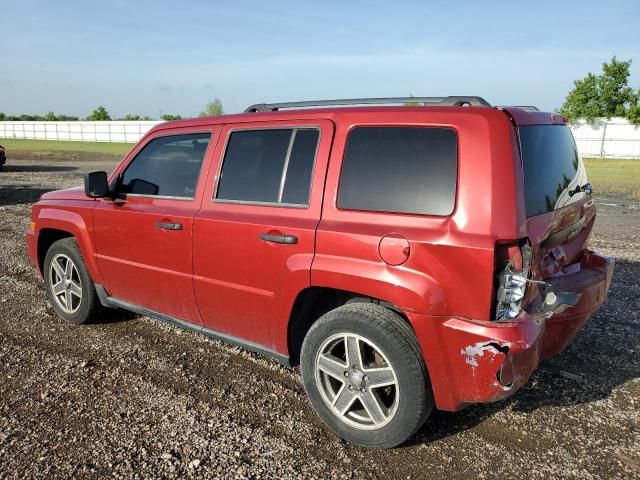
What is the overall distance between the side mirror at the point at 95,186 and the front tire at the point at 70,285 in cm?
74

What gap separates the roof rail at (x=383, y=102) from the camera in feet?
9.61

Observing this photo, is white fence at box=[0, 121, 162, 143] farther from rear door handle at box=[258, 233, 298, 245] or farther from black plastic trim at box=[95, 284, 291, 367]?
rear door handle at box=[258, 233, 298, 245]

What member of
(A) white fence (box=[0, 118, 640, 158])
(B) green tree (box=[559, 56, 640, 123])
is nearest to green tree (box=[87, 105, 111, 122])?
(A) white fence (box=[0, 118, 640, 158])

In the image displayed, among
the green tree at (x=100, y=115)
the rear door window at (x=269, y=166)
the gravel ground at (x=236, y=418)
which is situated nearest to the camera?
the gravel ground at (x=236, y=418)

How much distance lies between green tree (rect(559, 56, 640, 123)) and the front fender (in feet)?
153

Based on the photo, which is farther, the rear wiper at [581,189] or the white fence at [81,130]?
the white fence at [81,130]

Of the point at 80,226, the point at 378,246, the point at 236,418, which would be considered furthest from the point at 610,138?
the point at 236,418

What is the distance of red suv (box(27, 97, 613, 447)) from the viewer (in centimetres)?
257

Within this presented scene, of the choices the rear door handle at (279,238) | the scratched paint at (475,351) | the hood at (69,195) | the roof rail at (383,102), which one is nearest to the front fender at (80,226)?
the hood at (69,195)

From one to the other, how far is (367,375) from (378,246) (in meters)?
0.74

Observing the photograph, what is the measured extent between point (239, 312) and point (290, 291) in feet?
1.78

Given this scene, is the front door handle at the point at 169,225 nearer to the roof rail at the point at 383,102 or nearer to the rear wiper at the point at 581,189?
the roof rail at the point at 383,102

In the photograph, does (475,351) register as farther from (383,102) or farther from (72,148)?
(72,148)

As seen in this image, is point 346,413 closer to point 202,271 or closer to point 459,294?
point 459,294
